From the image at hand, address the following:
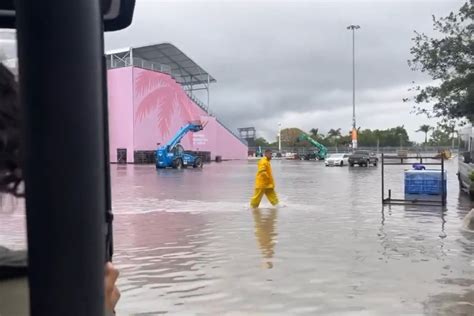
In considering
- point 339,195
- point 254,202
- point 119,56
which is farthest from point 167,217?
point 119,56

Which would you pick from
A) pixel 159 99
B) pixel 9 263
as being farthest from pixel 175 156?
pixel 9 263

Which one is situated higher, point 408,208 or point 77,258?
point 77,258

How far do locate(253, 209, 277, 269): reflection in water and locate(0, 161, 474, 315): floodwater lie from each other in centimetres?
2

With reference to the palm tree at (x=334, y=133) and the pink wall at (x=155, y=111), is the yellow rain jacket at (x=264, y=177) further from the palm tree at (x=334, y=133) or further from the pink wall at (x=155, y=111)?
the palm tree at (x=334, y=133)

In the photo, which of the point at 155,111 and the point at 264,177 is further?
the point at 155,111

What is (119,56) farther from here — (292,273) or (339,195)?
(292,273)

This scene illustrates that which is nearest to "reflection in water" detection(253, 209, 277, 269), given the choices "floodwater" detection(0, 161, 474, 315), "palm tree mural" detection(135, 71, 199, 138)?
"floodwater" detection(0, 161, 474, 315)

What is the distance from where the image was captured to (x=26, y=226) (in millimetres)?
938

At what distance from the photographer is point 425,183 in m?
14.9

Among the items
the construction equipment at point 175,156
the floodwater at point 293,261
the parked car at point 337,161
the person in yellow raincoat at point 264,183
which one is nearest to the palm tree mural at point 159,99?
the construction equipment at point 175,156

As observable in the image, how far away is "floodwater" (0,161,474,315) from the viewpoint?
5297 millimetres

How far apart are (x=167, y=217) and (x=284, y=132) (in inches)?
3874

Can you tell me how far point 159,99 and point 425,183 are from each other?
39.9 metres

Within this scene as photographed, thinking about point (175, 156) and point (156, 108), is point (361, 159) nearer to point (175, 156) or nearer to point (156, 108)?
point (175, 156)
